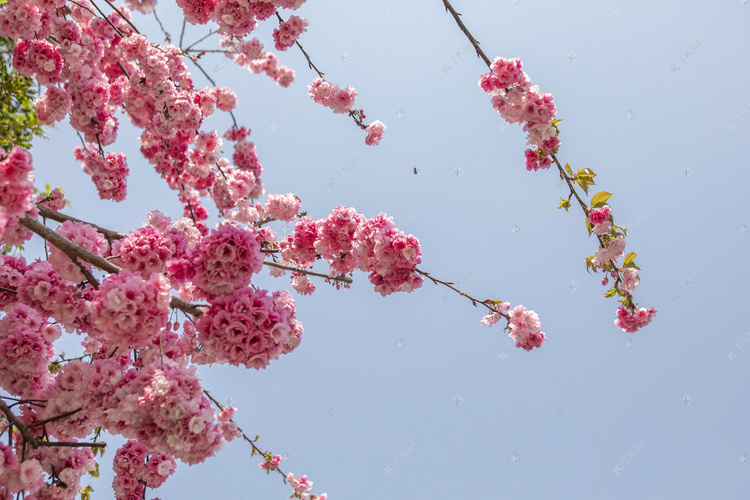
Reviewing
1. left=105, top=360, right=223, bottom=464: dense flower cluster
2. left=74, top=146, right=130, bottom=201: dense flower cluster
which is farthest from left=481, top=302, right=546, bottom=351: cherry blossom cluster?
left=74, top=146, right=130, bottom=201: dense flower cluster

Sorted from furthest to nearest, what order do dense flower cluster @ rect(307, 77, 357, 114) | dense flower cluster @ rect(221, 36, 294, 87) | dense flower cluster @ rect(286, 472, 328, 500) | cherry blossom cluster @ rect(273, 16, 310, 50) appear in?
dense flower cluster @ rect(221, 36, 294, 87) → dense flower cluster @ rect(286, 472, 328, 500) → dense flower cluster @ rect(307, 77, 357, 114) → cherry blossom cluster @ rect(273, 16, 310, 50)

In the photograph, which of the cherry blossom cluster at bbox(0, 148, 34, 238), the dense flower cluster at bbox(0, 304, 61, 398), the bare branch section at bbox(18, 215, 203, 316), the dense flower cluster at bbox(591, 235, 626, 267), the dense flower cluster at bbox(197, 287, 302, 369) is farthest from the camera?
the dense flower cluster at bbox(591, 235, 626, 267)

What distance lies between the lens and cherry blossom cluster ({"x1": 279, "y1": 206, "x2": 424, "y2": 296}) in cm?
336

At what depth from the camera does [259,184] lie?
22.6 ft

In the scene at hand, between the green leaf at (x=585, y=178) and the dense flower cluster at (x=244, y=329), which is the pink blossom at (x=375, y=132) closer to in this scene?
the green leaf at (x=585, y=178)

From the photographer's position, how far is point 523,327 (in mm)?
4156

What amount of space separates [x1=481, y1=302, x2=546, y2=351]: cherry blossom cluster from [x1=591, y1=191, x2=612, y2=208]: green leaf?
1196 mm

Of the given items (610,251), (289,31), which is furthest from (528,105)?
(289,31)

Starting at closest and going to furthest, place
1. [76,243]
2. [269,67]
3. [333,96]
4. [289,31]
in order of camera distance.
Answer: [76,243] < [289,31] < [333,96] < [269,67]

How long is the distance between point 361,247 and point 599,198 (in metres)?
2.12

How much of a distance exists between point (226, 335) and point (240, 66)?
6.92 meters

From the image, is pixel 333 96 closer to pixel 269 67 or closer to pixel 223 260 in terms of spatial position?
pixel 269 67

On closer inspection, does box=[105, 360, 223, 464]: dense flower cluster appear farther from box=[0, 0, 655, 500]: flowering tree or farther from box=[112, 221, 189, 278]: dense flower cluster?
box=[112, 221, 189, 278]: dense flower cluster

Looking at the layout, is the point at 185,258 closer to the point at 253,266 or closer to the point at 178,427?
the point at 253,266
